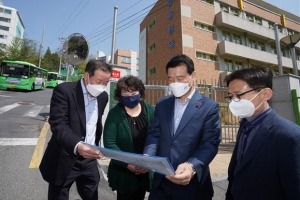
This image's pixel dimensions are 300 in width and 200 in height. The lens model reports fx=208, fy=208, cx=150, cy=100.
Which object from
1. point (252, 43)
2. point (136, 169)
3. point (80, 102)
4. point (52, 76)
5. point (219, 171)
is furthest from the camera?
point (52, 76)

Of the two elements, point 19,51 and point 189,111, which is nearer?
point 189,111

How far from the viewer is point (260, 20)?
27438 millimetres

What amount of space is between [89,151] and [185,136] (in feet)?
2.86

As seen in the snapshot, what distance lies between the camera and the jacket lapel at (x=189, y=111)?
6.31 ft

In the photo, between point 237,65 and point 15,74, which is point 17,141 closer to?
point 15,74

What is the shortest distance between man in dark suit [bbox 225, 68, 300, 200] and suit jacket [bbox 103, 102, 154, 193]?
100 cm

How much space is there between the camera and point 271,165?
146cm

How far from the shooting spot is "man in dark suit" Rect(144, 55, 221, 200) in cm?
183

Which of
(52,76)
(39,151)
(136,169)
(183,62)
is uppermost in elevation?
(52,76)

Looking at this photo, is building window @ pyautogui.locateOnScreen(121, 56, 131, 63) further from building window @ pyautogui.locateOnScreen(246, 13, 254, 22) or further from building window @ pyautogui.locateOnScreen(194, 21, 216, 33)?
building window @ pyautogui.locateOnScreen(194, 21, 216, 33)

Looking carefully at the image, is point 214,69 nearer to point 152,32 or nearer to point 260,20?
point 152,32

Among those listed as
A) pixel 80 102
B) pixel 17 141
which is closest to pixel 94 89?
pixel 80 102

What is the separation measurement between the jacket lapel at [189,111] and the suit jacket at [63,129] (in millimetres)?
996

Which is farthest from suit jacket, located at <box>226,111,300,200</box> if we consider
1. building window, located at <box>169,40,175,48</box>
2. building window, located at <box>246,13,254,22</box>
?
building window, located at <box>246,13,254,22</box>
